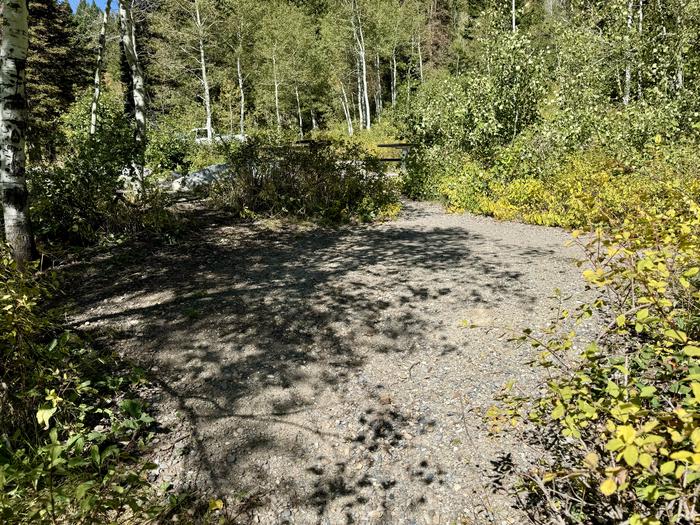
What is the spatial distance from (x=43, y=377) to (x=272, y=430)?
1656mm

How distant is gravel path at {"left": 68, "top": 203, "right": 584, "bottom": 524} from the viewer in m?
2.90

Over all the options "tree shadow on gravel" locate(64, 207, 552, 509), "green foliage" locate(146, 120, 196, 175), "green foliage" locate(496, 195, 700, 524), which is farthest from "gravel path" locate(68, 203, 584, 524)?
"green foliage" locate(146, 120, 196, 175)

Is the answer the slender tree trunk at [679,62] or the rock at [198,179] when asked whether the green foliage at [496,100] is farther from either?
the rock at [198,179]

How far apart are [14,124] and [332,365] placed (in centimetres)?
A: 431

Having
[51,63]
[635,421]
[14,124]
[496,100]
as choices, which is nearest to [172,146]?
[496,100]

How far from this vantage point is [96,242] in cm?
707

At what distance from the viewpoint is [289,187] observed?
974cm

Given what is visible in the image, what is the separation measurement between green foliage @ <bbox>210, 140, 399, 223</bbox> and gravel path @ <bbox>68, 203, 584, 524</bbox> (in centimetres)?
246

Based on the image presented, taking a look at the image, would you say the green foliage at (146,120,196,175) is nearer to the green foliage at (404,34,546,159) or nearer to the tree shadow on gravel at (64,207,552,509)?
the tree shadow on gravel at (64,207,552,509)

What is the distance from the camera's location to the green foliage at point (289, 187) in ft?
31.5

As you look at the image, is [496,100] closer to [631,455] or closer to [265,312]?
[265,312]

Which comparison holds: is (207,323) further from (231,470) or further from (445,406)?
(445,406)

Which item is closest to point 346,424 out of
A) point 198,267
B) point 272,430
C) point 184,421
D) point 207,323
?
point 272,430

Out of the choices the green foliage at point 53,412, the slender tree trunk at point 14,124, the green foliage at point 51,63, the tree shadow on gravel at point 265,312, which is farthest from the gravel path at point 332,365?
the green foliage at point 51,63
